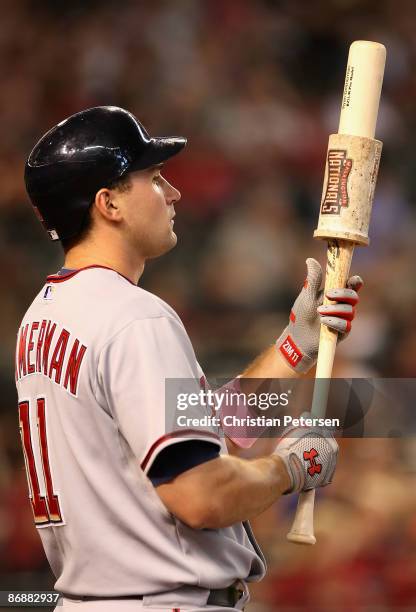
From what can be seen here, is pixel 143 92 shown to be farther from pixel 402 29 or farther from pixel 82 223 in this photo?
pixel 82 223

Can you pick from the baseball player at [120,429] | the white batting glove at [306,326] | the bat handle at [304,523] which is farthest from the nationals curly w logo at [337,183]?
the bat handle at [304,523]

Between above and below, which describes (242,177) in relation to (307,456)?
above

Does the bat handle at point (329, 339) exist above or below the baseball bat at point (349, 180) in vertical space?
below

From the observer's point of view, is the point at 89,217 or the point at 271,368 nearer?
the point at 89,217

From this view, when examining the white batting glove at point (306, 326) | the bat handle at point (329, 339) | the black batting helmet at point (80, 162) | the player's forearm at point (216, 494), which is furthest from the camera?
the white batting glove at point (306, 326)

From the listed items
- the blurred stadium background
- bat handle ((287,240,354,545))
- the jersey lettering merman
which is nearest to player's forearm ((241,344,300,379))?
bat handle ((287,240,354,545))

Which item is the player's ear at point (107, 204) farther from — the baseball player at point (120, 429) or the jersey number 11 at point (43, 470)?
the jersey number 11 at point (43, 470)

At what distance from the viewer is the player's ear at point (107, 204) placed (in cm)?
151

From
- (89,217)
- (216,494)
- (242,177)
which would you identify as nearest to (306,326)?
(89,217)

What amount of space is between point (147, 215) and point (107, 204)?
2.9 inches

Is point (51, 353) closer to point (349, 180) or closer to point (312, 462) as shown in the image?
point (312, 462)

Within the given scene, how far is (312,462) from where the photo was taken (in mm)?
1507

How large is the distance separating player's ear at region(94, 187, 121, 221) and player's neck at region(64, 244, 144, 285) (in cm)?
5

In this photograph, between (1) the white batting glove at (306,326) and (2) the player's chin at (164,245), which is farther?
(1) the white batting glove at (306,326)
